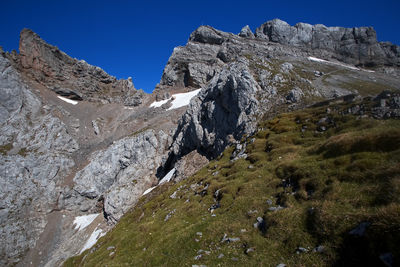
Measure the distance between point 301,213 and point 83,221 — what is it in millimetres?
92531

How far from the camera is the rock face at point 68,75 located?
132 metres

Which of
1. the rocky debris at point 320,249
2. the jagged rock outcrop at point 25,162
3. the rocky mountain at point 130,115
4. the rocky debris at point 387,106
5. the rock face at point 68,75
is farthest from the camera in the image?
→ the rock face at point 68,75

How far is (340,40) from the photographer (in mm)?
161000

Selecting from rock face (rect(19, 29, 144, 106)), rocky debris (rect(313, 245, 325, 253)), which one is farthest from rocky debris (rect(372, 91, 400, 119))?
rock face (rect(19, 29, 144, 106))

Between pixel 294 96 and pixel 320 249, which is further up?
pixel 294 96

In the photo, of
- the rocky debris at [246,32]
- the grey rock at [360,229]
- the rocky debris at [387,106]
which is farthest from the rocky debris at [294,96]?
the rocky debris at [246,32]

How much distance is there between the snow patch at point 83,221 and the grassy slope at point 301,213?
68.8 metres

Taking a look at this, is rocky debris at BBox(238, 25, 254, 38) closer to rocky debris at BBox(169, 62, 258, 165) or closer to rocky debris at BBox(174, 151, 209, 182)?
rocky debris at BBox(169, 62, 258, 165)

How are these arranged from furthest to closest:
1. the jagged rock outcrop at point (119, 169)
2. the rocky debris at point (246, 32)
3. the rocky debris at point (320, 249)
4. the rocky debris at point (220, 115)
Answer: the rocky debris at point (246, 32)
the jagged rock outcrop at point (119, 169)
the rocky debris at point (220, 115)
the rocky debris at point (320, 249)

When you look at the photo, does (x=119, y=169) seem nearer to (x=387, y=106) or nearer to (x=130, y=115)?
(x=130, y=115)

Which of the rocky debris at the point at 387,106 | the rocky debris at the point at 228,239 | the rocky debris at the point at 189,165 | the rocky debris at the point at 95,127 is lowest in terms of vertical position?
the rocky debris at the point at 189,165

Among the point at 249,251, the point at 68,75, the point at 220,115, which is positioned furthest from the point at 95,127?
the point at 249,251

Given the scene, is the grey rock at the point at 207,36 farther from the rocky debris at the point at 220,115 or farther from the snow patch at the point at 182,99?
the rocky debris at the point at 220,115

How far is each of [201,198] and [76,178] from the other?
9214cm
